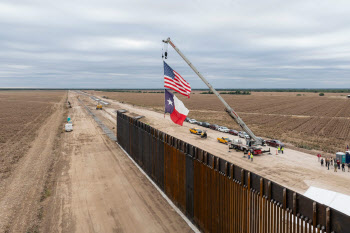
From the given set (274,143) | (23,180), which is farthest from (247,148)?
(23,180)

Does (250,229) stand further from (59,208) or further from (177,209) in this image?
(59,208)

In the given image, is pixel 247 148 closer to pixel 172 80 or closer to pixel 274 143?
pixel 274 143

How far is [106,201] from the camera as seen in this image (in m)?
16.7

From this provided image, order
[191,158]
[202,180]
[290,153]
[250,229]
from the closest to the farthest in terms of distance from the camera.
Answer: [250,229]
[202,180]
[191,158]
[290,153]

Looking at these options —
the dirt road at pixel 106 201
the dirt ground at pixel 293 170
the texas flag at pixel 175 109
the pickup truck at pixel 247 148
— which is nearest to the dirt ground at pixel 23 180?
the dirt road at pixel 106 201

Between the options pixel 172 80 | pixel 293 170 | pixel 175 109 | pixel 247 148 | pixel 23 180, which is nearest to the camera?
pixel 172 80

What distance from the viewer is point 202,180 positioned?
12.9m

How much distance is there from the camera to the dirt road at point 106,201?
13781mm

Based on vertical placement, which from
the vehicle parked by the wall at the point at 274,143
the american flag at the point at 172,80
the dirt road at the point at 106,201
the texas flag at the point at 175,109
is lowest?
the dirt road at the point at 106,201

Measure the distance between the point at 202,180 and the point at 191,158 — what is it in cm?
148

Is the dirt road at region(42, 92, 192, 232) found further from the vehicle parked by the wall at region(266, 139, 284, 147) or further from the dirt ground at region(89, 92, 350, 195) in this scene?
the vehicle parked by the wall at region(266, 139, 284, 147)

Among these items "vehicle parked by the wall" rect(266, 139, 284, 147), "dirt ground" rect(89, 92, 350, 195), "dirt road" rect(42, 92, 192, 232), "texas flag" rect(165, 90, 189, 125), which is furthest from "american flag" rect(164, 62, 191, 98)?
"vehicle parked by the wall" rect(266, 139, 284, 147)

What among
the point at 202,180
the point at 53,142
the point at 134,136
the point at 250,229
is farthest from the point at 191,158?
the point at 53,142

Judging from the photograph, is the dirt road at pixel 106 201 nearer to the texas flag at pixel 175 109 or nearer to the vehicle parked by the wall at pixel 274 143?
the texas flag at pixel 175 109
